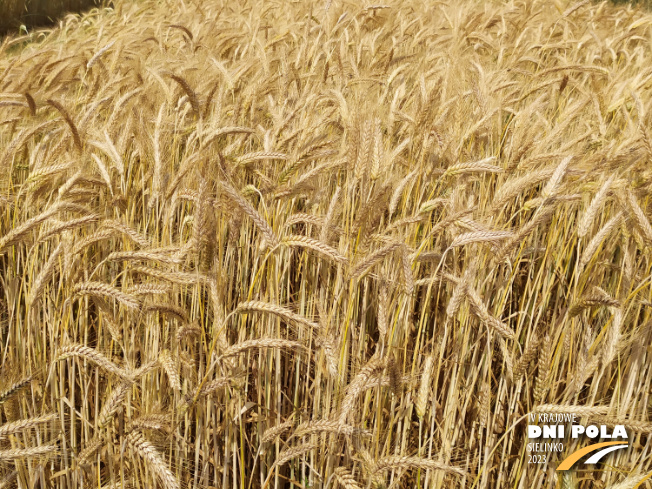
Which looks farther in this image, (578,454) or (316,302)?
(316,302)

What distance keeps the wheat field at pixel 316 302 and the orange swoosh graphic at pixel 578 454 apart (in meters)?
0.03

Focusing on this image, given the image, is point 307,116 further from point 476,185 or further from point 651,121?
point 651,121

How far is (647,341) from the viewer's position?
159 centimetres

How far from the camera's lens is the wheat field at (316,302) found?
4.50 ft

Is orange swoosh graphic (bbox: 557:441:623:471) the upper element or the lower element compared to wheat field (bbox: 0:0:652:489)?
lower

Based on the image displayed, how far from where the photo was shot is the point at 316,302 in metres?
1.71

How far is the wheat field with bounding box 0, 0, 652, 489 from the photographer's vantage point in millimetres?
1370

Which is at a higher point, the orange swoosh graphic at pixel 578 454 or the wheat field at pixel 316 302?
the wheat field at pixel 316 302

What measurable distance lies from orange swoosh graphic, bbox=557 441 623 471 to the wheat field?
32 millimetres

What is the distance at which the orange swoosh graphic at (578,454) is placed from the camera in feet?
4.80

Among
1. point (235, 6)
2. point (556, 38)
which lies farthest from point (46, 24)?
point (556, 38)

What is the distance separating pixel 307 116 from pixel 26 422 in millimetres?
1326

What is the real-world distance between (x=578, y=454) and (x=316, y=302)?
2.79ft

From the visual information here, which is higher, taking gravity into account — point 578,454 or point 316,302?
point 316,302
